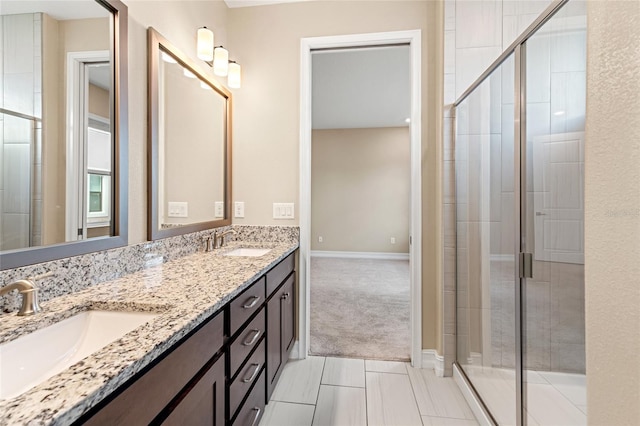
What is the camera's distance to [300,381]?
203 cm

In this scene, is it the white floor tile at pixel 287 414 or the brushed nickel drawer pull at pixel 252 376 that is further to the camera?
the white floor tile at pixel 287 414

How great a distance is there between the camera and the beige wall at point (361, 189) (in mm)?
6426

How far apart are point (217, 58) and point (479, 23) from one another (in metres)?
1.76

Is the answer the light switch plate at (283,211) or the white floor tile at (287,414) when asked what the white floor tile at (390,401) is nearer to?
the white floor tile at (287,414)

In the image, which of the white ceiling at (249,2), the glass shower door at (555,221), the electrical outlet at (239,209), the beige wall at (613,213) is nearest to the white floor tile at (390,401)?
the glass shower door at (555,221)

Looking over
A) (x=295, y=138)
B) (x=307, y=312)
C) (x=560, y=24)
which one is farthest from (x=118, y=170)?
(x=560, y=24)

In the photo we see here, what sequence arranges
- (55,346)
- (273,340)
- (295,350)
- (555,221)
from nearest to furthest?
(55,346), (555,221), (273,340), (295,350)

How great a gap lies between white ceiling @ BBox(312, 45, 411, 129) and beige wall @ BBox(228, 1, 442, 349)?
0.21 metres

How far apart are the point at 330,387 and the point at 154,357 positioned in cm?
156

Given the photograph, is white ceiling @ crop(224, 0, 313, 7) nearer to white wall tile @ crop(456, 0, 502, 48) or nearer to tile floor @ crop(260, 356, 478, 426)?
white wall tile @ crop(456, 0, 502, 48)

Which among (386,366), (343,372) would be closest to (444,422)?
(386,366)

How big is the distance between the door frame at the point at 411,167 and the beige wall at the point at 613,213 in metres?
1.45

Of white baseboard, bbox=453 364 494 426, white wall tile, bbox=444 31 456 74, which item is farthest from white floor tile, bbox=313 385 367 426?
white wall tile, bbox=444 31 456 74

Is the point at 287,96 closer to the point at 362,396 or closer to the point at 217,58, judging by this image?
the point at 217,58
